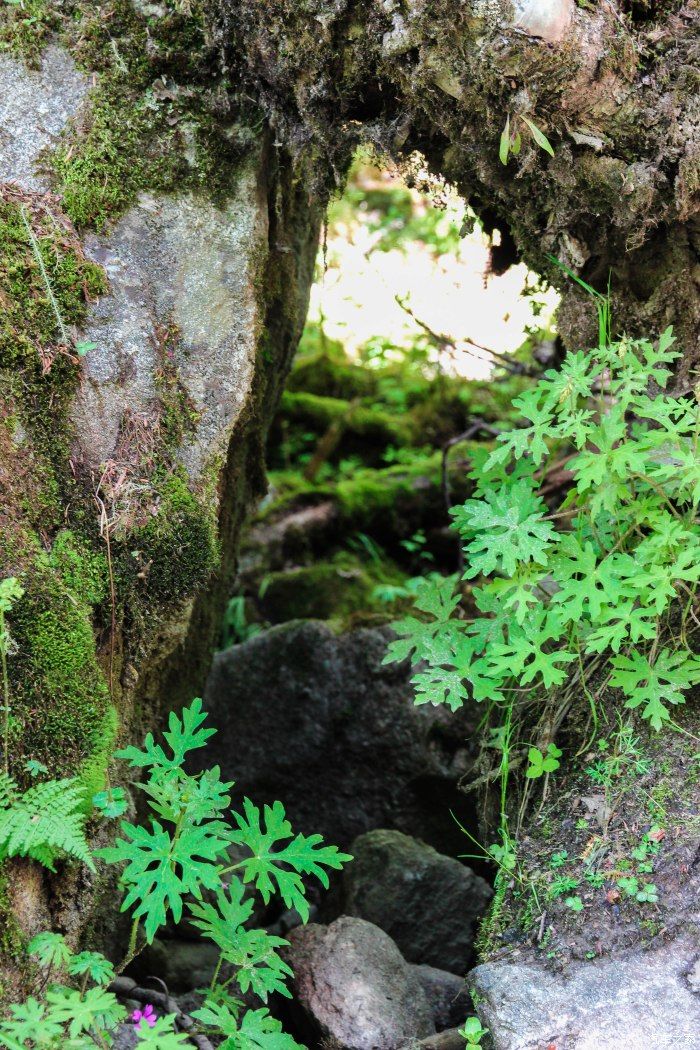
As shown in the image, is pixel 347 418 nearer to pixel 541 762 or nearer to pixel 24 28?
pixel 24 28

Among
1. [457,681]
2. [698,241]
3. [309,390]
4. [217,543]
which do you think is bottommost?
[457,681]

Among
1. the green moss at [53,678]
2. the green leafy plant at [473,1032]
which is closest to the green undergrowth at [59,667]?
the green moss at [53,678]

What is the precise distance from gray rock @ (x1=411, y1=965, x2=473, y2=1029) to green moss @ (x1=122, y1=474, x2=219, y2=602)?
1587 millimetres

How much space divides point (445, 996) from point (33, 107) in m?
3.23

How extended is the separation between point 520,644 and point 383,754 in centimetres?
181

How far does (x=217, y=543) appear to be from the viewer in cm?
293

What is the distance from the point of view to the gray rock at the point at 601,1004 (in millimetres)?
2246

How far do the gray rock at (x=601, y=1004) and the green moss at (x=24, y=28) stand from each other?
3.16 metres

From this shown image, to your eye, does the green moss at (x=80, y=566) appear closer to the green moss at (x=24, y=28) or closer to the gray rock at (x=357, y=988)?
the gray rock at (x=357, y=988)

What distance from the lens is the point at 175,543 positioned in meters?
2.79

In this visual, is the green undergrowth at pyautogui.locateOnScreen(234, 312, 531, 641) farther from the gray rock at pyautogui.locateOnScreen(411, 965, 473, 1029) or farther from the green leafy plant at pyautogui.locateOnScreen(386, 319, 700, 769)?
the gray rock at pyautogui.locateOnScreen(411, 965, 473, 1029)

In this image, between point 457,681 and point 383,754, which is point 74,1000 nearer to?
point 457,681

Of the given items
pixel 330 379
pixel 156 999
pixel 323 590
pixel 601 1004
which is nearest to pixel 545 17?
pixel 601 1004

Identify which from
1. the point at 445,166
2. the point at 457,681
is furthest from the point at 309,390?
the point at 457,681
